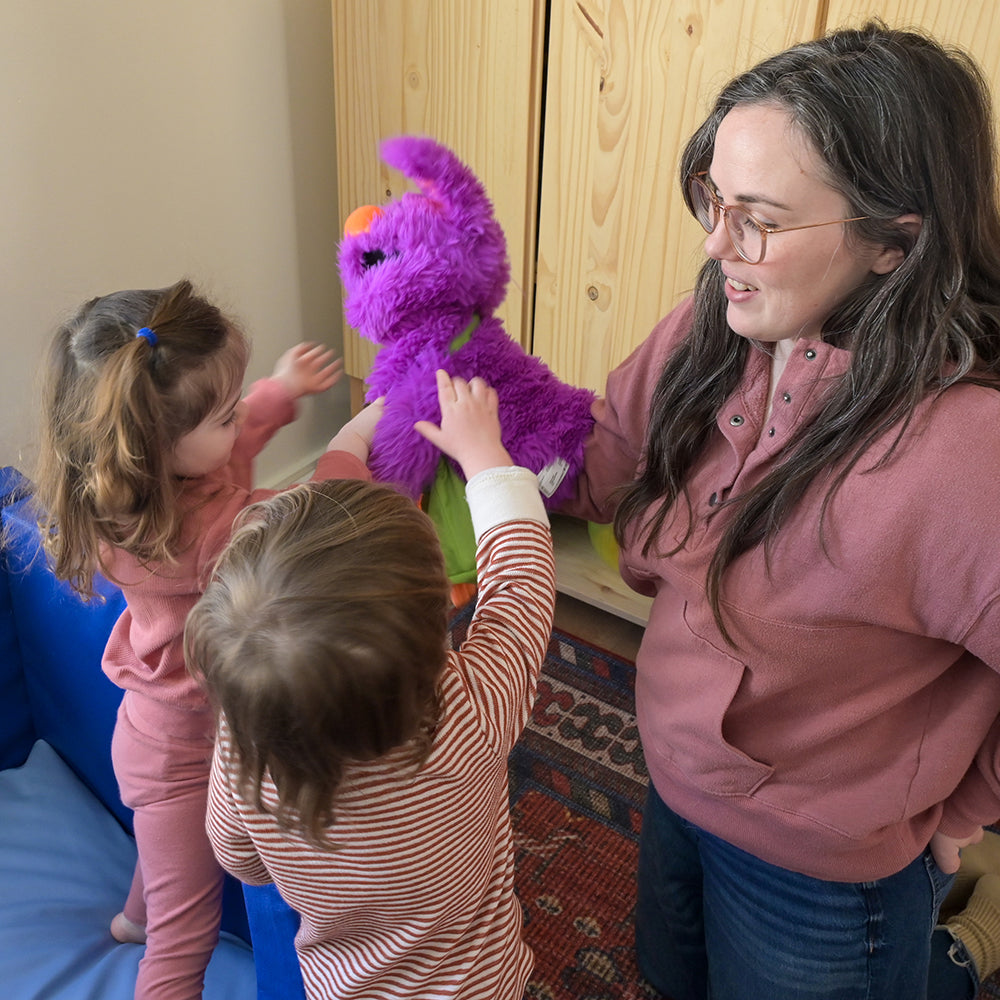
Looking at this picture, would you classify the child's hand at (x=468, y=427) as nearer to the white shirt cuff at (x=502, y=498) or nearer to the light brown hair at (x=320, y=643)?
the white shirt cuff at (x=502, y=498)

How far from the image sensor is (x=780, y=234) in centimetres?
70

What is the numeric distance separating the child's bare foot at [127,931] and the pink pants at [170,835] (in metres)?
0.13

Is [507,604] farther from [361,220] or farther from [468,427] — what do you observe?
[361,220]

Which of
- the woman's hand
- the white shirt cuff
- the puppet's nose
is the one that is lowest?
the woman's hand

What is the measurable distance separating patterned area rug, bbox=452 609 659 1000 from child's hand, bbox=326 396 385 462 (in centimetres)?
81

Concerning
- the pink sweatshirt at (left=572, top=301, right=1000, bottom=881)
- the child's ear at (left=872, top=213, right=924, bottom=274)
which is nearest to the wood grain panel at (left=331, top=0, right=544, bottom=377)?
the pink sweatshirt at (left=572, top=301, right=1000, bottom=881)

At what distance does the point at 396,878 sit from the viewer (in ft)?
2.23

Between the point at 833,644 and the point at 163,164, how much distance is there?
1.42 meters

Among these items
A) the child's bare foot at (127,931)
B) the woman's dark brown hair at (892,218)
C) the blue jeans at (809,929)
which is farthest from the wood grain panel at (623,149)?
the child's bare foot at (127,931)

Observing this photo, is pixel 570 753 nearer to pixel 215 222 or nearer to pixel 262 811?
pixel 262 811

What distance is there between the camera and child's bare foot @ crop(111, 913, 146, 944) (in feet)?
3.64

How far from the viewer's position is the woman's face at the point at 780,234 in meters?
0.68

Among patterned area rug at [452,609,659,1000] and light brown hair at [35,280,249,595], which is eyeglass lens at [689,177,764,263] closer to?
light brown hair at [35,280,249,595]

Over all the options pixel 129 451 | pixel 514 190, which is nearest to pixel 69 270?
pixel 514 190
